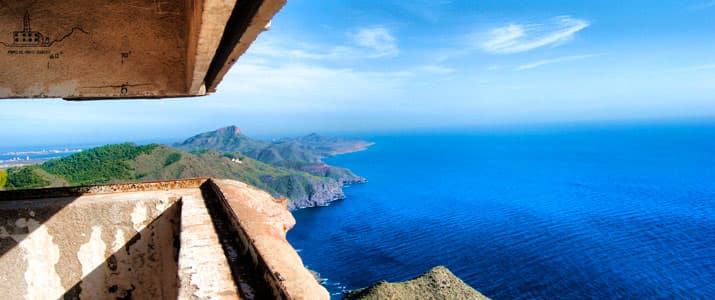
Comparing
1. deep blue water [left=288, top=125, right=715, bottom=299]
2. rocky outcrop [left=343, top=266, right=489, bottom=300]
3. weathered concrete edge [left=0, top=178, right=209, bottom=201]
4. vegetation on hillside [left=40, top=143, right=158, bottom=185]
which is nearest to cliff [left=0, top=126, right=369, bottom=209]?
vegetation on hillside [left=40, top=143, right=158, bottom=185]

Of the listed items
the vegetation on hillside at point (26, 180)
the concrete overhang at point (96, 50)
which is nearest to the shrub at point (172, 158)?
the vegetation on hillside at point (26, 180)

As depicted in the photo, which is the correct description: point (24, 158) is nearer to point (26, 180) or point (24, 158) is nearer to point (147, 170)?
point (147, 170)

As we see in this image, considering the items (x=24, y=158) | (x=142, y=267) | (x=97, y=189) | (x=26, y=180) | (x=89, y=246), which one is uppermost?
(x=97, y=189)

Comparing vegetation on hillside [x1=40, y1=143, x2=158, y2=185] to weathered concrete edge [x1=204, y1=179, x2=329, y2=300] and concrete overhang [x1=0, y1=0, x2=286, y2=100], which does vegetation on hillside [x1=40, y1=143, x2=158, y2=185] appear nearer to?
concrete overhang [x1=0, y1=0, x2=286, y2=100]

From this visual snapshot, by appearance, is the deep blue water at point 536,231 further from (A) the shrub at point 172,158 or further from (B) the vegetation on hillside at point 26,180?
(B) the vegetation on hillside at point 26,180

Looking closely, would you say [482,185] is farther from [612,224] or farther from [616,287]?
[616,287]

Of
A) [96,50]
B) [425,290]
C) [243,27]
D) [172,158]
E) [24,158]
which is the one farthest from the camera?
[24,158]

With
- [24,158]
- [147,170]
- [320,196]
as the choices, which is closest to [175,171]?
[147,170]
